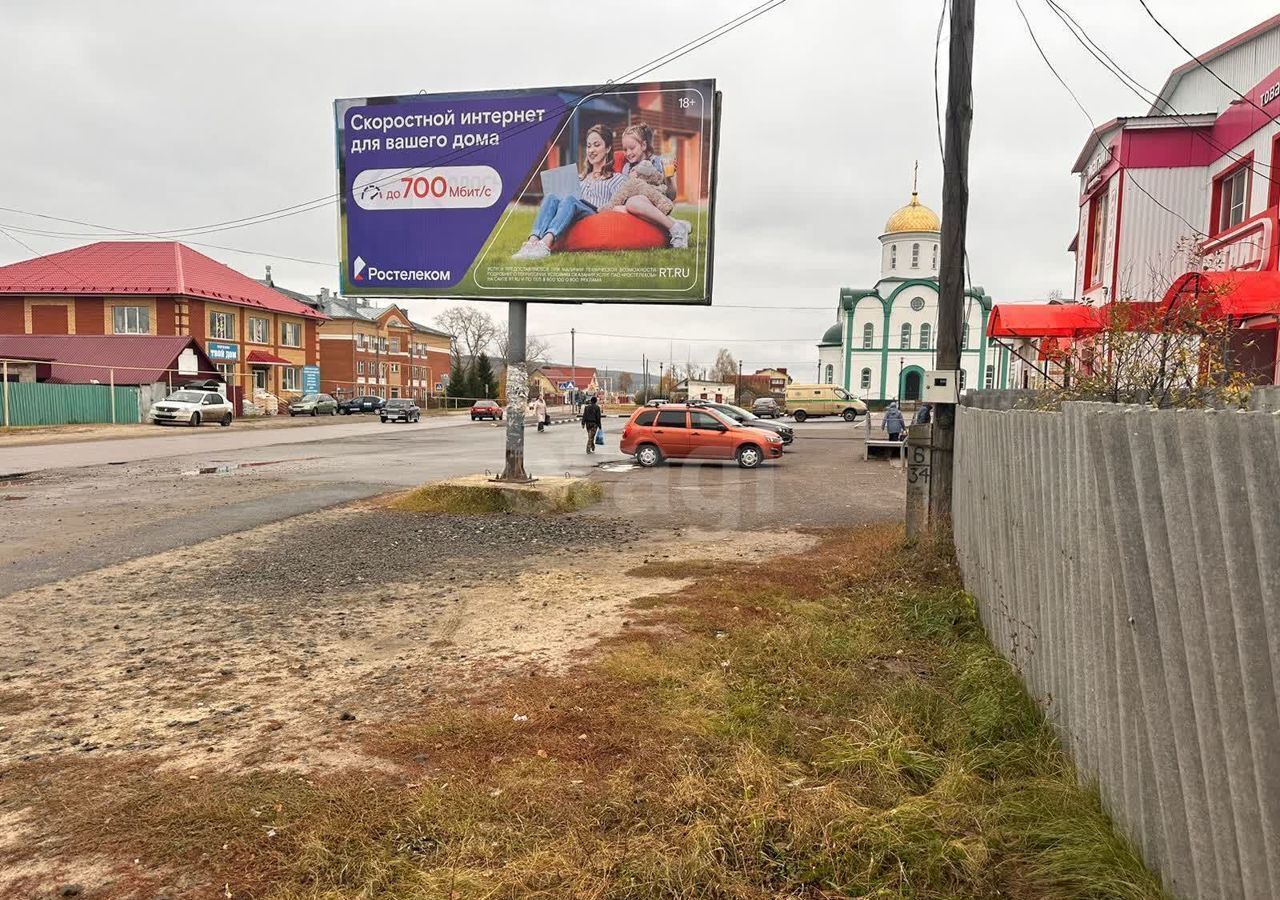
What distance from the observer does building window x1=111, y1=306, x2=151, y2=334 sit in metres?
45.1

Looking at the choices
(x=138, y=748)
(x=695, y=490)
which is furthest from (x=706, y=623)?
(x=695, y=490)

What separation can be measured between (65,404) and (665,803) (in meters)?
40.5

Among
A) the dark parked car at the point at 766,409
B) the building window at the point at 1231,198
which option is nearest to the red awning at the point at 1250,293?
the building window at the point at 1231,198

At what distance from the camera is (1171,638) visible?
2305 mm

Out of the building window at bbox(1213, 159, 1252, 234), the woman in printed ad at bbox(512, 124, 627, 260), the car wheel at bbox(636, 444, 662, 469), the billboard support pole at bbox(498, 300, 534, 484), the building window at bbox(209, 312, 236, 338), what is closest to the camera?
the woman in printed ad at bbox(512, 124, 627, 260)

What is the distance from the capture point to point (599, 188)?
11352 millimetres

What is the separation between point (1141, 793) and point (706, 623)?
331cm

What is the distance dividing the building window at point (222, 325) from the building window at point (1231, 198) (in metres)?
47.8

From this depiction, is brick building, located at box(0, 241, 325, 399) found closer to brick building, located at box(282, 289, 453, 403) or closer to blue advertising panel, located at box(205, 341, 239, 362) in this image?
blue advertising panel, located at box(205, 341, 239, 362)

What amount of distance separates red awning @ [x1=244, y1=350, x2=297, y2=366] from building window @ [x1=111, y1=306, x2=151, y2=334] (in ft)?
19.1

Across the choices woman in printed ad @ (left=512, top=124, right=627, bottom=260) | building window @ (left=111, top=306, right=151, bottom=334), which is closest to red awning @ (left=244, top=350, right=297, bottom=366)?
building window @ (left=111, top=306, right=151, bottom=334)

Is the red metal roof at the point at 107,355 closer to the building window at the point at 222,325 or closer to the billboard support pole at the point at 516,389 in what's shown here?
the building window at the point at 222,325

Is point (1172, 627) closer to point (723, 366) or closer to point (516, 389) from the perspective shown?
point (516, 389)

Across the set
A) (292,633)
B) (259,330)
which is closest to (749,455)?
(292,633)
